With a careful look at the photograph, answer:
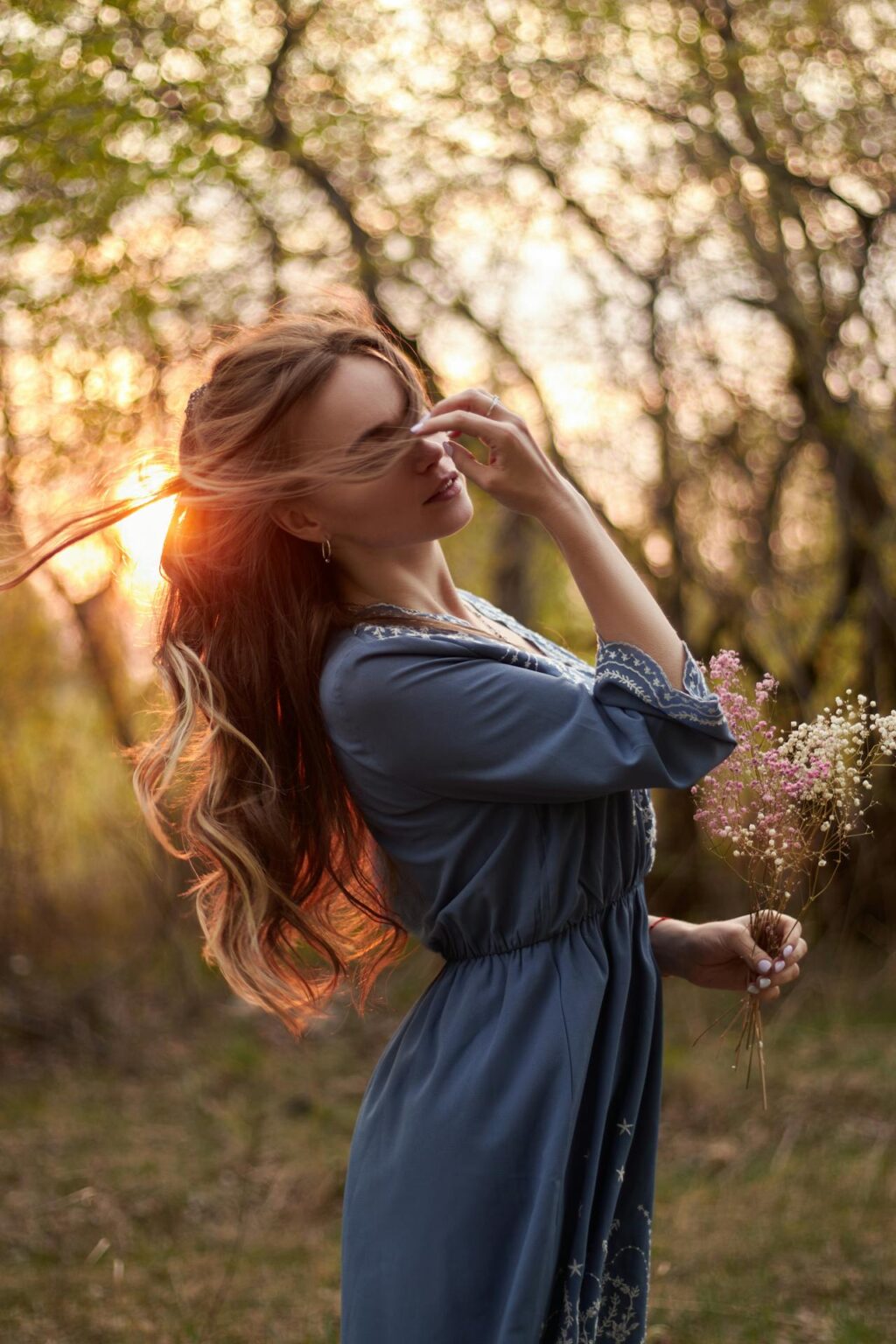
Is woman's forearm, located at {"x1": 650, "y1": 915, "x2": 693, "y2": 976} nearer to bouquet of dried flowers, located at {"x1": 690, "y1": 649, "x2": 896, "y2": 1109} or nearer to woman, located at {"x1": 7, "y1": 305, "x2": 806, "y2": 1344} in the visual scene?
woman, located at {"x1": 7, "y1": 305, "x2": 806, "y2": 1344}

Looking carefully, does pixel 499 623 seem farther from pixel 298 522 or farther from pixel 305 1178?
pixel 305 1178

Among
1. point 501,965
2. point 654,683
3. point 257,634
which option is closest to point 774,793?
point 654,683

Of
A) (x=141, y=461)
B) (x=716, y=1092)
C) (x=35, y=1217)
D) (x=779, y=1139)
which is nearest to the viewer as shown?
(x=141, y=461)

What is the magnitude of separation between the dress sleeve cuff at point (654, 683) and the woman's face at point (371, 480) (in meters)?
0.27

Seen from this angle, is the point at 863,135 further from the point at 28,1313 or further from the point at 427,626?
the point at 28,1313

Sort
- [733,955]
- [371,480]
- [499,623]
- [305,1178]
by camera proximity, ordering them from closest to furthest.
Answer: [371,480], [733,955], [499,623], [305,1178]

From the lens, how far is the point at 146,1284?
11.0 ft

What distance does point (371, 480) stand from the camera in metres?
1.48

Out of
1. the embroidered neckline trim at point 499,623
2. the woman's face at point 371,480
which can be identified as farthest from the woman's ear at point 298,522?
the embroidered neckline trim at point 499,623

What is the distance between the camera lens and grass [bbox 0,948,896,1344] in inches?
123

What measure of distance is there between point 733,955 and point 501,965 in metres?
0.32

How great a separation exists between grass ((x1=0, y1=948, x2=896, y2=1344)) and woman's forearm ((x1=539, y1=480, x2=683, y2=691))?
218 cm

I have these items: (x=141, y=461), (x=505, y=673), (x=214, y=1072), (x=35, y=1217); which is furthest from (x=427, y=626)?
(x=214, y=1072)

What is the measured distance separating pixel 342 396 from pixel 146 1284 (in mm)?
2718
